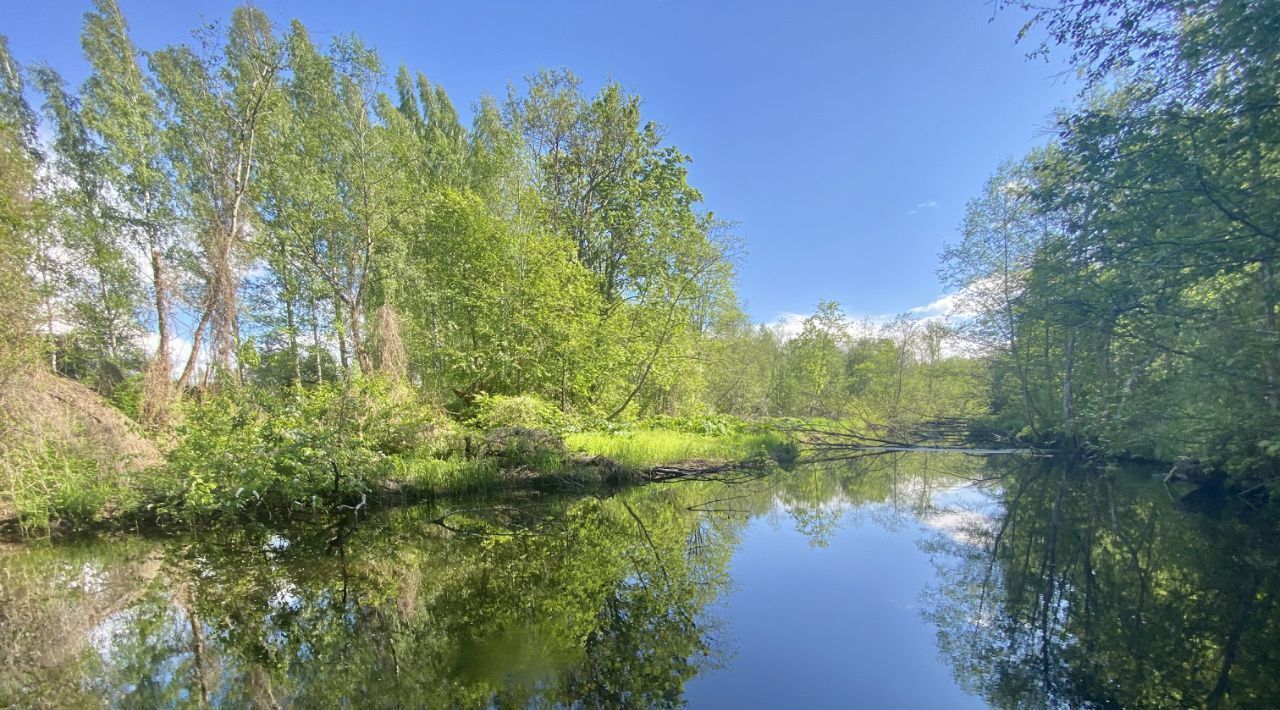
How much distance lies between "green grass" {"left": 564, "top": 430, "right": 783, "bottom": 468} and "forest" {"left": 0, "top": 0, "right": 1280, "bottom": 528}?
0.10m

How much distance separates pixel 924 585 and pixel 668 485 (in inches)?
264

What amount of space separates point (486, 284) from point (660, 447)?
7438mm

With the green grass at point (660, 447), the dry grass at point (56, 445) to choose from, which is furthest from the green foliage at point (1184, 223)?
the dry grass at point (56, 445)

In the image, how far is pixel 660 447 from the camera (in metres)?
12.8

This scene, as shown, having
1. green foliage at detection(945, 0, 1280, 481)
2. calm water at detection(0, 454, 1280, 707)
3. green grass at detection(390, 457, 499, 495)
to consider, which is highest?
green foliage at detection(945, 0, 1280, 481)

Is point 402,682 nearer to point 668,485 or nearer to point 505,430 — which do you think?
point 505,430

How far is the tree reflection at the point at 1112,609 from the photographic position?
371 centimetres

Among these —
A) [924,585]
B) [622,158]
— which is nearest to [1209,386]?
[924,585]

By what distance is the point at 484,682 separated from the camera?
375cm

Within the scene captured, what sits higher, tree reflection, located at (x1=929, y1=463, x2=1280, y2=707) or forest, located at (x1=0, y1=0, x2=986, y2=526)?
Result: forest, located at (x1=0, y1=0, x2=986, y2=526)

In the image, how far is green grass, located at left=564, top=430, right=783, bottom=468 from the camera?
1217cm

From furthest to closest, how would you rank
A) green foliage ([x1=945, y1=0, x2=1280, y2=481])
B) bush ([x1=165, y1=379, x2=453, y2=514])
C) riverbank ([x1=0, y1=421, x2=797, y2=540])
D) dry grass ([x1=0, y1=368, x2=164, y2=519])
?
bush ([x1=165, y1=379, x2=453, y2=514]) < riverbank ([x1=0, y1=421, x2=797, y2=540]) < dry grass ([x1=0, y1=368, x2=164, y2=519]) < green foliage ([x1=945, y1=0, x2=1280, y2=481])

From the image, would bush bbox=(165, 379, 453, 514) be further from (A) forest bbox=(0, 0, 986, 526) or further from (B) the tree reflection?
(B) the tree reflection

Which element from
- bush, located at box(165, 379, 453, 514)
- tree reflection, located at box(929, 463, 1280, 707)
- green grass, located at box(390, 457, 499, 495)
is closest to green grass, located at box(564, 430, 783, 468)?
green grass, located at box(390, 457, 499, 495)
